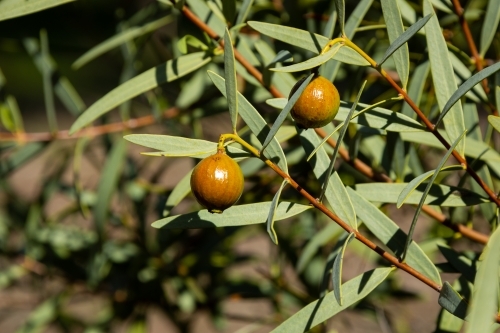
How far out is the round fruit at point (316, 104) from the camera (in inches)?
17.6

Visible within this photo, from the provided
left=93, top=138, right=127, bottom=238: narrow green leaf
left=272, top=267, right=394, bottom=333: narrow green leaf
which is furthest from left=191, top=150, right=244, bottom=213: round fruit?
left=93, top=138, right=127, bottom=238: narrow green leaf

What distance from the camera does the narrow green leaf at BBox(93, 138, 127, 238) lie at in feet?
3.07

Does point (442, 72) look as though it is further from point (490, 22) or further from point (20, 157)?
point (20, 157)

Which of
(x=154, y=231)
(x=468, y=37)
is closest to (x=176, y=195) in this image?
(x=468, y=37)

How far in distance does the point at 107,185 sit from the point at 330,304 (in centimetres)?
51

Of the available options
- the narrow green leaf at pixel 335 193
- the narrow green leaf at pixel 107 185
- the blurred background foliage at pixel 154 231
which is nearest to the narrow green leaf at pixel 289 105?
the narrow green leaf at pixel 335 193

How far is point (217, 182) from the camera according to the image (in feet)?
1.42

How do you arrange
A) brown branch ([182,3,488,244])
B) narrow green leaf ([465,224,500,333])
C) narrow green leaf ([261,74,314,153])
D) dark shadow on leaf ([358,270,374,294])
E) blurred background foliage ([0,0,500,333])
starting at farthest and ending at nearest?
blurred background foliage ([0,0,500,333]) → brown branch ([182,3,488,244]) → dark shadow on leaf ([358,270,374,294]) → narrow green leaf ([261,74,314,153]) → narrow green leaf ([465,224,500,333])

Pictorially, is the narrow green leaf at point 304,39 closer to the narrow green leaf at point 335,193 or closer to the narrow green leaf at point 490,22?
the narrow green leaf at point 335,193

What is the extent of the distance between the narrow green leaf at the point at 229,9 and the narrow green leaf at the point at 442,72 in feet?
0.64

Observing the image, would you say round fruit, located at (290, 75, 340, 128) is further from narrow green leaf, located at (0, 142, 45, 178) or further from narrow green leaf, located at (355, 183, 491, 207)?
narrow green leaf, located at (0, 142, 45, 178)

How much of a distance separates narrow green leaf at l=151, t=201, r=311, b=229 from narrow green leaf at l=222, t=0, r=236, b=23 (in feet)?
0.75

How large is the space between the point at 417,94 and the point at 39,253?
0.86 metres

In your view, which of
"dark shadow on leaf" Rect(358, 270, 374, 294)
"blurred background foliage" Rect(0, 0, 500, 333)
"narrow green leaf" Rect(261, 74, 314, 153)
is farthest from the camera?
"blurred background foliage" Rect(0, 0, 500, 333)
